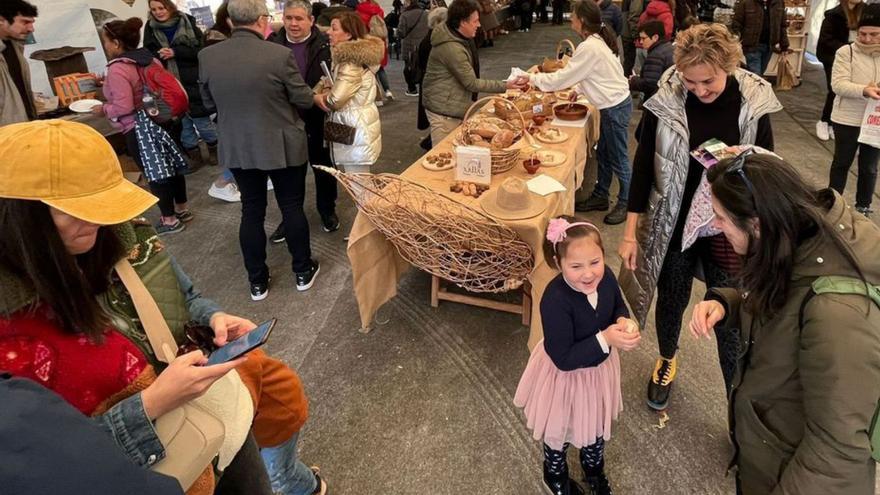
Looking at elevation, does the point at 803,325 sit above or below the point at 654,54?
below

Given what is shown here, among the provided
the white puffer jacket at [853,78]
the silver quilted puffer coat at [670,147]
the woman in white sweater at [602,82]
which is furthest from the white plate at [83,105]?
the white puffer jacket at [853,78]

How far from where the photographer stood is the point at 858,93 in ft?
10.3

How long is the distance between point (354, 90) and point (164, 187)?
1.80 meters

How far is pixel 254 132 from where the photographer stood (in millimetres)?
2830

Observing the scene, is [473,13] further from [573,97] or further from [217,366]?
[217,366]

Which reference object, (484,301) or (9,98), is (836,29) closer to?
(484,301)

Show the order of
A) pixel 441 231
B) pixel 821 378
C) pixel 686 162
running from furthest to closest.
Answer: pixel 441 231
pixel 686 162
pixel 821 378

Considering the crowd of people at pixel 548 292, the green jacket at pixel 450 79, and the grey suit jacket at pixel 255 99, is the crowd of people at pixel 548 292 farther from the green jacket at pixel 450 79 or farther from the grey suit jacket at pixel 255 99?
the green jacket at pixel 450 79

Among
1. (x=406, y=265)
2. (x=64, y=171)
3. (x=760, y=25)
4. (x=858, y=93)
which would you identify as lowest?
(x=406, y=265)

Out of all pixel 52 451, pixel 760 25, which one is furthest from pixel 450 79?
pixel 760 25

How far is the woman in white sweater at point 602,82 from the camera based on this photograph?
3.45 meters

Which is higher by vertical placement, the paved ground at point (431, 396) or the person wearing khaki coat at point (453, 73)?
the person wearing khaki coat at point (453, 73)

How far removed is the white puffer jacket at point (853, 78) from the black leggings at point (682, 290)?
2.16 metres

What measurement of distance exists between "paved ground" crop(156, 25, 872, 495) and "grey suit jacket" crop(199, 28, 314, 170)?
902 mm
